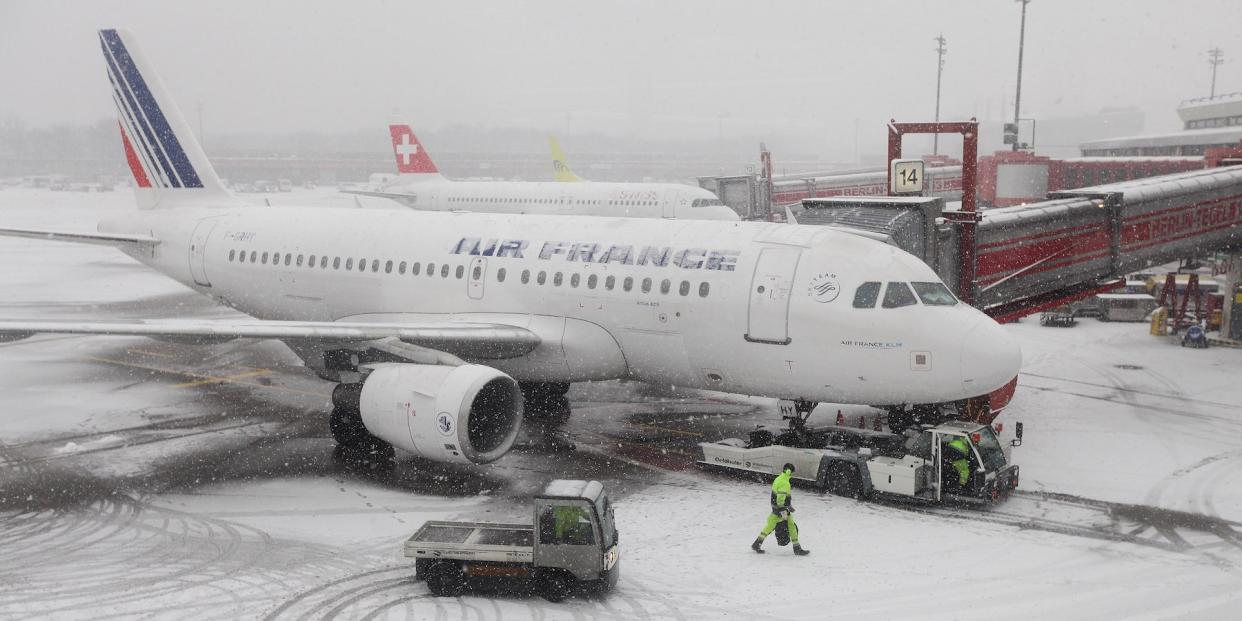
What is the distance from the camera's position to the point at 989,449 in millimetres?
17156

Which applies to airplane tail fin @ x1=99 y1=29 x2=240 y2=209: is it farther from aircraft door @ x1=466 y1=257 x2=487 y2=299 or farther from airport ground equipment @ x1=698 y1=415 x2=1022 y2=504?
airport ground equipment @ x1=698 y1=415 x2=1022 y2=504

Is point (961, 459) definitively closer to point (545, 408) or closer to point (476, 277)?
point (545, 408)

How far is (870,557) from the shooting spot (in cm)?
1425

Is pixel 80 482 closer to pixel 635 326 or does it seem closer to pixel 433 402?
pixel 433 402

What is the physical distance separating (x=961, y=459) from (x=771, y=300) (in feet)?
13.8

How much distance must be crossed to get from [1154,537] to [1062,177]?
126 feet

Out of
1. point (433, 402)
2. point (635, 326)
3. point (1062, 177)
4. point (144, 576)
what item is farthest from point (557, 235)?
point (1062, 177)

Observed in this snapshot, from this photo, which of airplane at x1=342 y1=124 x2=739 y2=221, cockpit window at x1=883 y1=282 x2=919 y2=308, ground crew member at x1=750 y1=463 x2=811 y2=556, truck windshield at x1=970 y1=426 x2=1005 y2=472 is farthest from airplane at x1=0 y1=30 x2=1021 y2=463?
airplane at x1=342 y1=124 x2=739 y2=221

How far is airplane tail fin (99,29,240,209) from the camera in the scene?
29031 mm

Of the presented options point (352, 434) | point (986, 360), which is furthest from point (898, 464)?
point (352, 434)

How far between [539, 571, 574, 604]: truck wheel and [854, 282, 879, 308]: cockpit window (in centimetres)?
755

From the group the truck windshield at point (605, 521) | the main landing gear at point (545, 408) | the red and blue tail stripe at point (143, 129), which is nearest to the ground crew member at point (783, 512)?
the truck windshield at point (605, 521)

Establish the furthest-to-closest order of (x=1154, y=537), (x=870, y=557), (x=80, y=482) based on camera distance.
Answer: (x=80, y=482) < (x=1154, y=537) < (x=870, y=557)

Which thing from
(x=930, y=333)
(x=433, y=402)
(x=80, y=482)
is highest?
(x=930, y=333)
